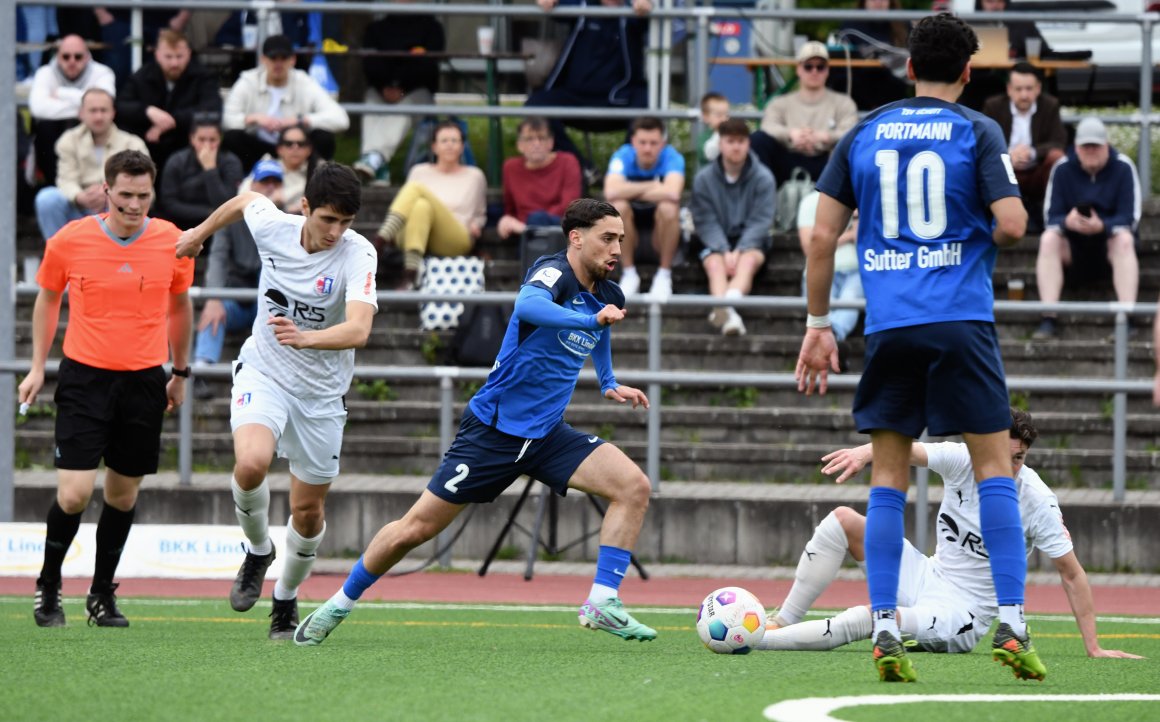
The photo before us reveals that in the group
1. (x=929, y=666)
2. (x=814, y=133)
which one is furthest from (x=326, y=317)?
(x=814, y=133)

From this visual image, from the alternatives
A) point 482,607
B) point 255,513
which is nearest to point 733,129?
point 482,607

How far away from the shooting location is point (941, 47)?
6.20m

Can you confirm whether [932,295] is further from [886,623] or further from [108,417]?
[108,417]

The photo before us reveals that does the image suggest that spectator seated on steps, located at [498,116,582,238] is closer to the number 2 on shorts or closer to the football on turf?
the number 2 on shorts

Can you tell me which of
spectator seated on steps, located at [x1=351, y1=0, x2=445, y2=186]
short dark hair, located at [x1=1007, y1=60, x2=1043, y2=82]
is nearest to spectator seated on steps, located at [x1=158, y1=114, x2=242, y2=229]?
spectator seated on steps, located at [x1=351, y1=0, x2=445, y2=186]

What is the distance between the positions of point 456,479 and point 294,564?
1124 millimetres

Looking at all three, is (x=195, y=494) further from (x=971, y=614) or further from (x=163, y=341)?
(x=971, y=614)

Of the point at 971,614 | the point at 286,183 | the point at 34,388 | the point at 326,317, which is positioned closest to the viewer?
the point at 971,614

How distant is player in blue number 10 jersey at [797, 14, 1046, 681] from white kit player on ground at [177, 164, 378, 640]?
98.7 inches

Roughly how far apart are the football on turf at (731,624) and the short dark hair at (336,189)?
7.43ft

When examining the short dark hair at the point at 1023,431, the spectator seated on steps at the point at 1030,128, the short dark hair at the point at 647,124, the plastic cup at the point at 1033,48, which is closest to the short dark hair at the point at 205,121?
the short dark hair at the point at 647,124

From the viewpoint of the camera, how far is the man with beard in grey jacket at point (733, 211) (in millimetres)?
14773

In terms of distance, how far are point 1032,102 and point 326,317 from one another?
352 inches

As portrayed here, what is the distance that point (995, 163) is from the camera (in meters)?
6.07
